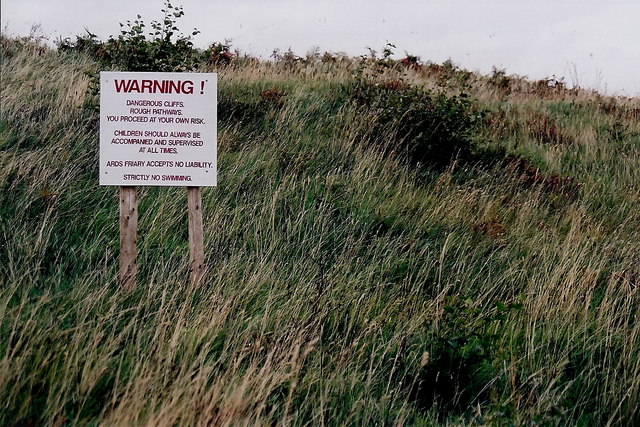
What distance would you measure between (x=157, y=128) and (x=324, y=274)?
1613 millimetres

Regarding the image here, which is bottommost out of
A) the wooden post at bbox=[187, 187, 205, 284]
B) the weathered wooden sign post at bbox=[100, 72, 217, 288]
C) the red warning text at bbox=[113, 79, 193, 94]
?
the wooden post at bbox=[187, 187, 205, 284]

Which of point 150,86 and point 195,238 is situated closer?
point 150,86

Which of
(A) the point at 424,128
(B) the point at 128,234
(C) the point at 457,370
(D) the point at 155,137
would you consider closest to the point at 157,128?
(D) the point at 155,137

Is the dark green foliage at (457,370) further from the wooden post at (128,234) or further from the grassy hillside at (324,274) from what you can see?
the wooden post at (128,234)

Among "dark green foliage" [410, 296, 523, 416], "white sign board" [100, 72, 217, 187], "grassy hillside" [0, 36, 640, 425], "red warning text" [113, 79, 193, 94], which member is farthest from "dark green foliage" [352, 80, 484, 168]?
"dark green foliage" [410, 296, 523, 416]

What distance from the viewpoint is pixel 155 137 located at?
15.2ft

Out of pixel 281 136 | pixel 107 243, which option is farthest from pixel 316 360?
pixel 281 136

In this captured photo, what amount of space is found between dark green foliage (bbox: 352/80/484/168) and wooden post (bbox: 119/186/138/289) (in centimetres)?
391

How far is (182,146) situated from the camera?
15.4ft

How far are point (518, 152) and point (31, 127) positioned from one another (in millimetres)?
6317

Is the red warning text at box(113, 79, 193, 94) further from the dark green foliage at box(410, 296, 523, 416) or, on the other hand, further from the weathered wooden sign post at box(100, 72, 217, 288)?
the dark green foliage at box(410, 296, 523, 416)

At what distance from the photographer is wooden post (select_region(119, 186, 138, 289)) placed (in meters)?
4.55

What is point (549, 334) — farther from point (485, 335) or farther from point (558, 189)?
point (558, 189)

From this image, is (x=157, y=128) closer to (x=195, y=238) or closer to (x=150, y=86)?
(x=150, y=86)
